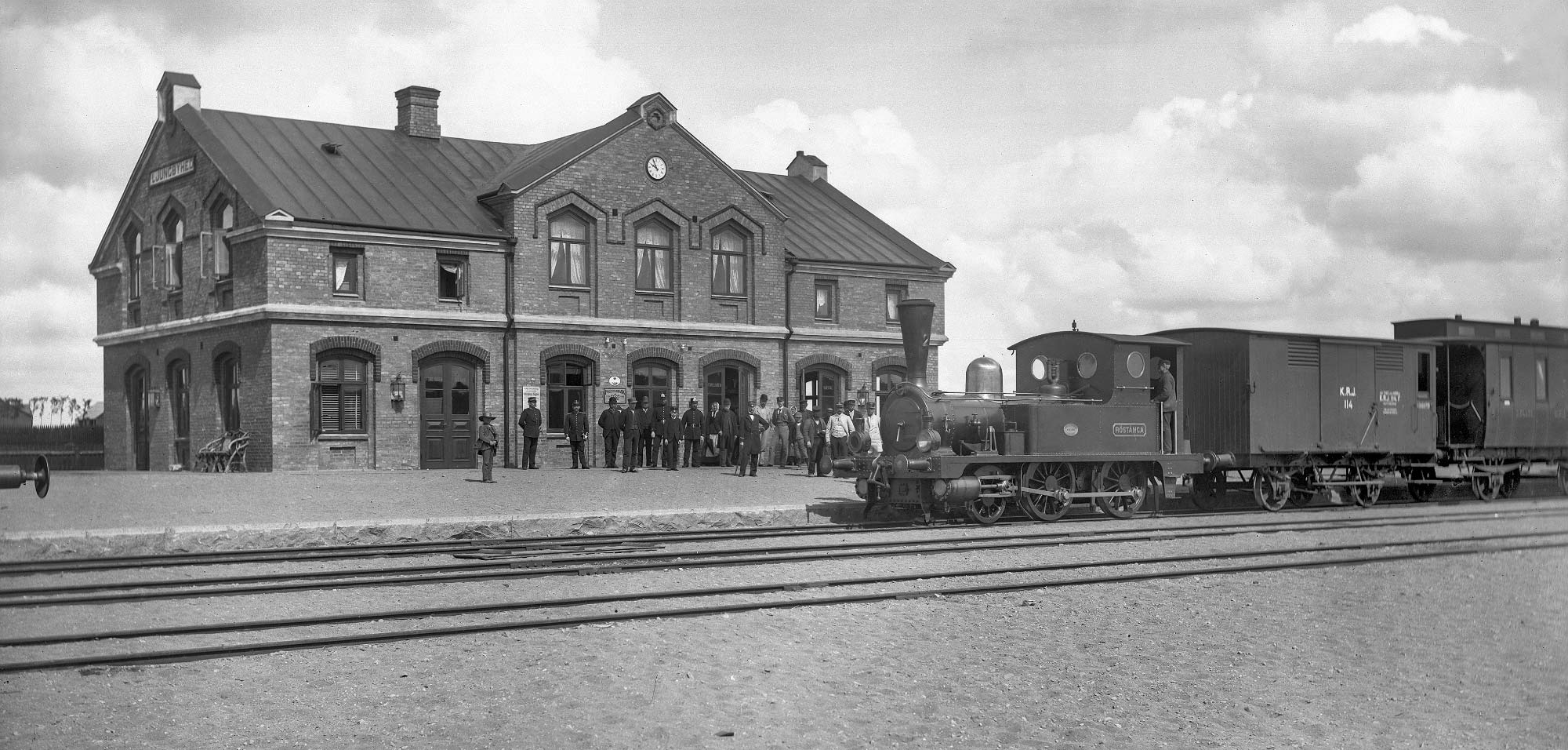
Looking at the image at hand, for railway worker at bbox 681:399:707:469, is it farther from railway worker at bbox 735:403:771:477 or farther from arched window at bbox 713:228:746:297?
arched window at bbox 713:228:746:297

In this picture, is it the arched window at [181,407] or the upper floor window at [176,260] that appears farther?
the upper floor window at [176,260]

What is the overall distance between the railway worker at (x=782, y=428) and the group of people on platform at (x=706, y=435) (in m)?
0.02

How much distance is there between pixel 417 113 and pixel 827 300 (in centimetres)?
1215

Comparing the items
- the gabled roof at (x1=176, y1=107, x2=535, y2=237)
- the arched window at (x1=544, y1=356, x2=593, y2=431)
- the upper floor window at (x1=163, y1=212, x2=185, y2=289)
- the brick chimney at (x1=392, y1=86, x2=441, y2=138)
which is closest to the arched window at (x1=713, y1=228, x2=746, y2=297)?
the arched window at (x1=544, y1=356, x2=593, y2=431)

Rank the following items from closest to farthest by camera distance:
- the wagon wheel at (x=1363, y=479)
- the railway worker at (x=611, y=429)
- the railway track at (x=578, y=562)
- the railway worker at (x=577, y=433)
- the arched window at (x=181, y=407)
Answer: the railway track at (x=578, y=562) → the wagon wheel at (x=1363, y=479) → the railway worker at (x=611, y=429) → the railway worker at (x=577, y=433) → the arched window at (x=181, y=407)

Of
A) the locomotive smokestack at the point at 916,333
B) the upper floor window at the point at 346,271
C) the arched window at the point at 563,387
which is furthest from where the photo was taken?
the arched window at the point at 563,387

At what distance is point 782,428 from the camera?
2894cm

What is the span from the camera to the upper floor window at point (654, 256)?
31.8 metres

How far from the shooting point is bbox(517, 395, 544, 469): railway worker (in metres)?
27.6

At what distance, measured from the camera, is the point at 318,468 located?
89.4 feet

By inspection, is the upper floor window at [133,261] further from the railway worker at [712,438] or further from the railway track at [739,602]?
the railway track at [739,602]

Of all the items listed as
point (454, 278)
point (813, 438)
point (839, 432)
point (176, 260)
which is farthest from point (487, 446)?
point (176, 260)

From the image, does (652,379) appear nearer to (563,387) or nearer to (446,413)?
(563,387)

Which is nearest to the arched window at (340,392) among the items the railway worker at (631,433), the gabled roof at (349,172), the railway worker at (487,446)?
the gabled roof at (349,172)
